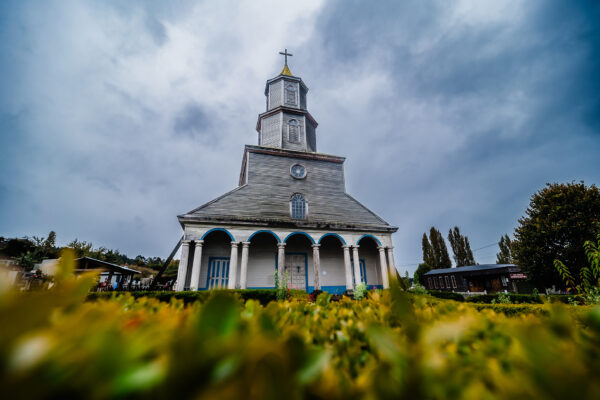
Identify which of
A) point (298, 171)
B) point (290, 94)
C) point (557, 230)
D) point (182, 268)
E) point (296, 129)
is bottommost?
point (182, 268)

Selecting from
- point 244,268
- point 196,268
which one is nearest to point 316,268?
point 244,268

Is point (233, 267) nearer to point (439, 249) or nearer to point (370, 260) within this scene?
point (370, 260)

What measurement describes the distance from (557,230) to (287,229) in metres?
17.5

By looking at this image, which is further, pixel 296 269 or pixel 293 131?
pixel 293 131

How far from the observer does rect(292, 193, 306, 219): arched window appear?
50.6ft

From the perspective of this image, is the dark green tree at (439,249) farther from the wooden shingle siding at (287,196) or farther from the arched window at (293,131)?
the arched window at (293,131)

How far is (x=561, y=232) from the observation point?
1545 centimetres

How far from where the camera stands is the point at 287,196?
619 inches

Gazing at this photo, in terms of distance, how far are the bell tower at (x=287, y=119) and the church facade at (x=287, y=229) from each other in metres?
0.10

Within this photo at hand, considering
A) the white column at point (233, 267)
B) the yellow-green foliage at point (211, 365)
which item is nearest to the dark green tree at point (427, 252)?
the white column at point (233, 267)

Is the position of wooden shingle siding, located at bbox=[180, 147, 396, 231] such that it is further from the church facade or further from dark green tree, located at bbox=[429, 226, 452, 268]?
dark green tree, located at bbox=[429, 226, 452, 268]

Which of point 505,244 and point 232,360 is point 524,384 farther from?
point 505,244

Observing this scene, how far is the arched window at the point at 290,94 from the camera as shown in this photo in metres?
19.7

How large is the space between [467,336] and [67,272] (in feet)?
5.49
